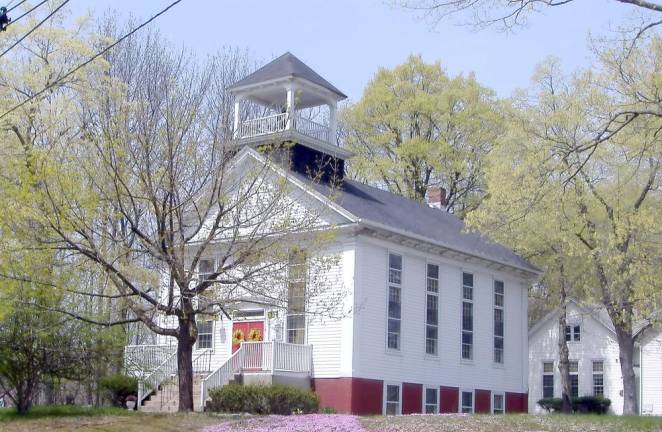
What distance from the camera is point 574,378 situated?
48281 mm

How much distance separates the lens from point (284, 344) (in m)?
28.6

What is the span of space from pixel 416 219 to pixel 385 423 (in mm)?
14946

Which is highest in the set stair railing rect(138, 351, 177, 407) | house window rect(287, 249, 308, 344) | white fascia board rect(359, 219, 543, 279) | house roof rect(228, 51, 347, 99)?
house roof rect(228, 51, 347, 99)

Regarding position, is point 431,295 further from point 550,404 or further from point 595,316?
point 550,404

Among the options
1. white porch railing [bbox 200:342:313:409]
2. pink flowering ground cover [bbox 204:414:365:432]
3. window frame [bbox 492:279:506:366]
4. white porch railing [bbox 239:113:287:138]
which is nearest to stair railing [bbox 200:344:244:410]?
white porch railing [bbox 200:342:313:409]

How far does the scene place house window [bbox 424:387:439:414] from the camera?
103ft

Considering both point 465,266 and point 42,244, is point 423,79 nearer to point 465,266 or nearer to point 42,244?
point 465,266

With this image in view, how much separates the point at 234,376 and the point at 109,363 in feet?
13.3

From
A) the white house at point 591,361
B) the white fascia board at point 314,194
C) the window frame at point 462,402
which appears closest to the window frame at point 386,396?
the window frame at point 462,402

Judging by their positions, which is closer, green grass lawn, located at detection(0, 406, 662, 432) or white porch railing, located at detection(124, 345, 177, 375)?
green grass lawn, located at detection(0, 406, 662, 432)

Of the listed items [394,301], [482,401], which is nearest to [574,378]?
[482,401]

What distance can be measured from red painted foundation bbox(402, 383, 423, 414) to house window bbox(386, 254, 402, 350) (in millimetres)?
1384

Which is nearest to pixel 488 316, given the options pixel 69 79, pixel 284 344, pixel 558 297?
pixel 558 297

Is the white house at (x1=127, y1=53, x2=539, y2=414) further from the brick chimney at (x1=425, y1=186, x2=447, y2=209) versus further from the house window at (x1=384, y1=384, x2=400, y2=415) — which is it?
the brick chimney at (x1=425, y1=186, x2=447, y2=209)
